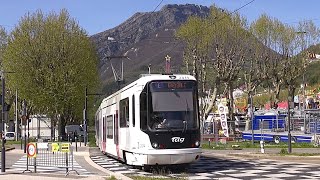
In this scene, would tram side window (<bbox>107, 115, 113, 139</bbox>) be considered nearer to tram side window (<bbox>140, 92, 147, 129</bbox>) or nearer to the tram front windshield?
tram side window (<bbox>140, 92, 147, 129</bbox>)

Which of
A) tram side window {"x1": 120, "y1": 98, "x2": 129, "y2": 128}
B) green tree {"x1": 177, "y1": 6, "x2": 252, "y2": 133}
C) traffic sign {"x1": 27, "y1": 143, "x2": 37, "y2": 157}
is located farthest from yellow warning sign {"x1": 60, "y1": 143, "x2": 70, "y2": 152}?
green tree {"x1": 177, "y1": 6, "x2": 252, "y2": 133}

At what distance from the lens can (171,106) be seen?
21.0 m

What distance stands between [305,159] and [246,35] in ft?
101

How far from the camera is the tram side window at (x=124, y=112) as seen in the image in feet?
74.9

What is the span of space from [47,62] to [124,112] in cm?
3676

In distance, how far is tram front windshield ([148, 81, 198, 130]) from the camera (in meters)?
21.0

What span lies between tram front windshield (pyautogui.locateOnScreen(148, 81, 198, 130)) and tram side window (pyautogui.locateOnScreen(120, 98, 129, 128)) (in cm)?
197

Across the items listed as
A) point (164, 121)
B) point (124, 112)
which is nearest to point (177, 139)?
point (164, 121)

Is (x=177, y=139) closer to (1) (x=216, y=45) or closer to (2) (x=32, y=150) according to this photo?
(2) (x=32, y=150)

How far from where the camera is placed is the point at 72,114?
221 feet

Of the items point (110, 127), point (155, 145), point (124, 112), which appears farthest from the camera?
point (110, 127)

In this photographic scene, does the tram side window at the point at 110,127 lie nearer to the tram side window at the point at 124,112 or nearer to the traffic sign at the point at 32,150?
the tram side window at the point at 124,112

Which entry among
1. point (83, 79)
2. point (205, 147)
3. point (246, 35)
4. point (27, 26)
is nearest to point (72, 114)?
point (83, 79)

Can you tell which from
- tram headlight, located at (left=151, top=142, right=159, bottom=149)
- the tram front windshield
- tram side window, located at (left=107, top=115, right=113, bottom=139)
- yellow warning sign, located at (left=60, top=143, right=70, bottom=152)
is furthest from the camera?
tram side window, located at (left=107, top=115, right=113, bottom=139)
